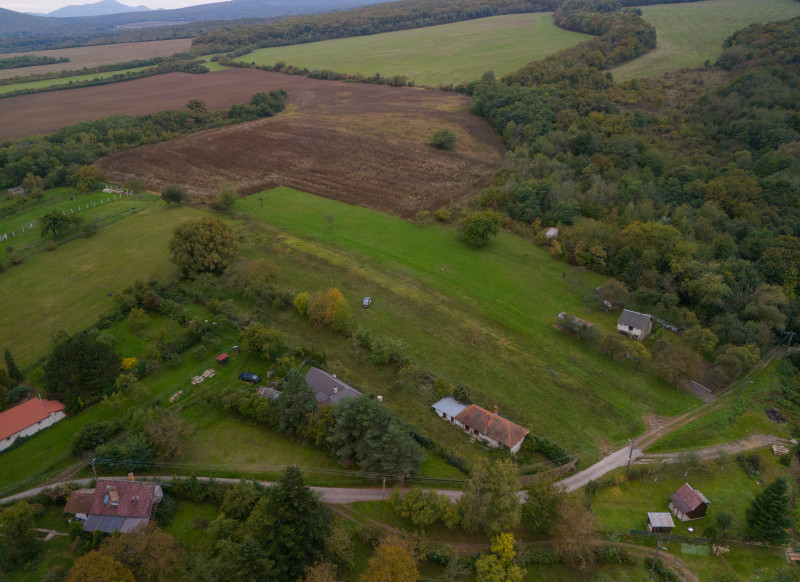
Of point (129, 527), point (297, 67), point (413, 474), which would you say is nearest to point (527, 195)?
point (413, 474)

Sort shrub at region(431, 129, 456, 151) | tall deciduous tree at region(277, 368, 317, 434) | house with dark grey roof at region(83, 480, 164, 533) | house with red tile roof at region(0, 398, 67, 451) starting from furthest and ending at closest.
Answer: shrub at region(431, 129, 456, 151) < house with red tile roof at region(0, 398, 67, 451) < tall deciduous tree at region(277, 368, 317, 434) < house with dark grey roof at region(83, 480, 164, 533)

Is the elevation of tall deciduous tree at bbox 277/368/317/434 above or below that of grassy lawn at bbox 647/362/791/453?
above

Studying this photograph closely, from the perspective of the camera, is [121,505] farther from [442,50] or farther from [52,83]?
[442,50]

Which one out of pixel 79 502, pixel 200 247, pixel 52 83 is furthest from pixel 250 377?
pixel 52 83

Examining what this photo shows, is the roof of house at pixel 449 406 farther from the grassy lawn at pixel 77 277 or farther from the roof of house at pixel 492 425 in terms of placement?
the grassy lawn at pixel 77 277

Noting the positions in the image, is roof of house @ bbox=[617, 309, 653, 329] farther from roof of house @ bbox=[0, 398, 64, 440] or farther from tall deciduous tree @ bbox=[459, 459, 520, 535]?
roof of house @ bbox=[0, 398, 64, 440]

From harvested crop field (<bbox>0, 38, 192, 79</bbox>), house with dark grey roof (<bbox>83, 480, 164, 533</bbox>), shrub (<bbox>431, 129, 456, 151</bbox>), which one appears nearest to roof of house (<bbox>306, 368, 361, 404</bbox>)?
house with dark grey roof (<bbox>83, 480, 164, 533</bbox>)

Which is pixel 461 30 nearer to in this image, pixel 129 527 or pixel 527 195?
pixel 527 195
